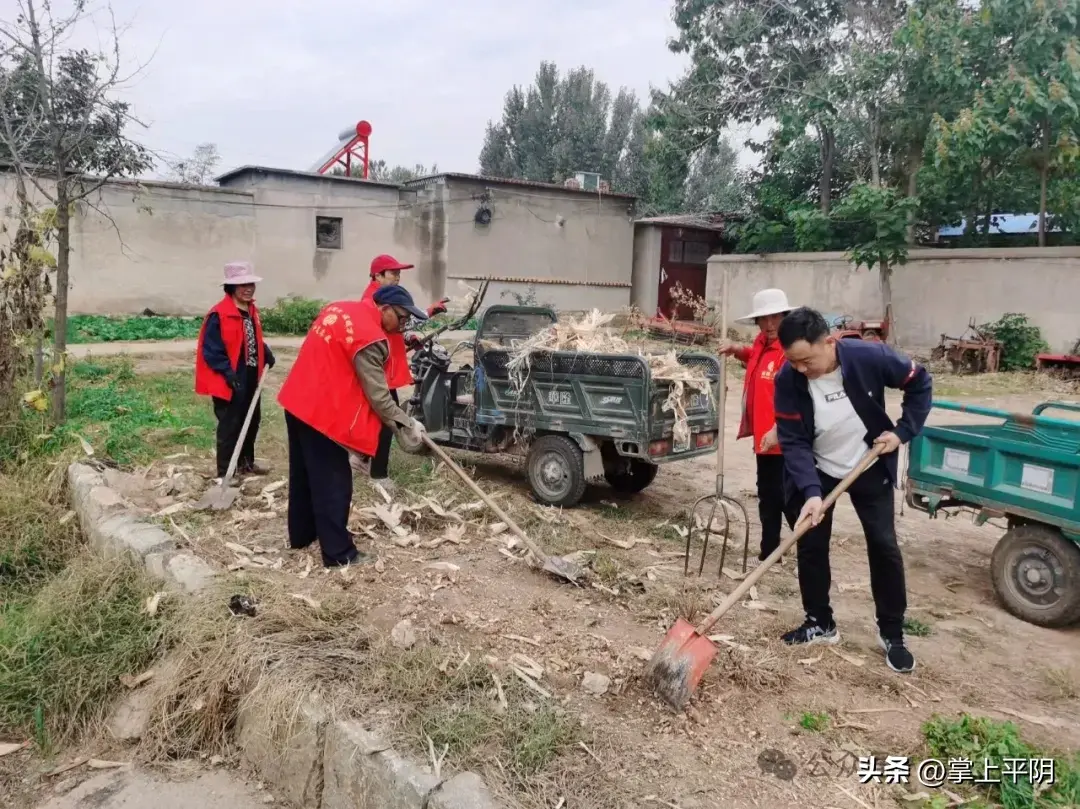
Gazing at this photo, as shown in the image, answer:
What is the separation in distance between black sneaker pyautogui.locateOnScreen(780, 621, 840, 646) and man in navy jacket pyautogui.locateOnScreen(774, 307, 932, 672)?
0.75 ft

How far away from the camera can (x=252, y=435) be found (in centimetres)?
690

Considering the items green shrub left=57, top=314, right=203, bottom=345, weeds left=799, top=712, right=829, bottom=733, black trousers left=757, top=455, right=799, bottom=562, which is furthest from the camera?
green shrub left=57, top=314, right=203, bottom=345

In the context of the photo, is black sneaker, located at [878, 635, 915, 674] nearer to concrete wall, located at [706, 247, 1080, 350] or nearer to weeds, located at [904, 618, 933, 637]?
weeds, located at [904, 618, 933, 637]

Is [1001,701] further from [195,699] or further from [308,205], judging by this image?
[308,205]

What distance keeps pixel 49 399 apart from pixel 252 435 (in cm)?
230

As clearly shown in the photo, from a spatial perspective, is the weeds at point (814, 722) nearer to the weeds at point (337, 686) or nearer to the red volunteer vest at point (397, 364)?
the weeds at point (337, 686)

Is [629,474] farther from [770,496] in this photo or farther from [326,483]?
[326,483]

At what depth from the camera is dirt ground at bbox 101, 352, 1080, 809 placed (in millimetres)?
2957

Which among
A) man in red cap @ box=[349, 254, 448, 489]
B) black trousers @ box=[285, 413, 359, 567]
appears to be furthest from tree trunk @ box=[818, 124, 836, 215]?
black trousers @ box=[285, 413, 359, 567]

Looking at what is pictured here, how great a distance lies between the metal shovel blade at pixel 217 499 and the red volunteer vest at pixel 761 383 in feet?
12.3

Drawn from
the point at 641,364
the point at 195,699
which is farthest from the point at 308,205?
the point at 195,699

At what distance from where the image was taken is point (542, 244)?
74.1ft

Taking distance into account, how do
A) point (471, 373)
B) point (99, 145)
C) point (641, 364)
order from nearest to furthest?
point (641, 364), point (471, 373), point (99, 145)

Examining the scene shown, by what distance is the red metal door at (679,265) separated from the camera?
23562 mm
